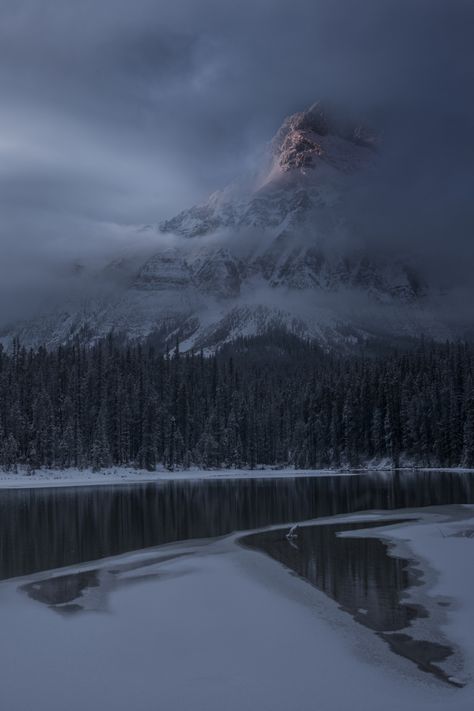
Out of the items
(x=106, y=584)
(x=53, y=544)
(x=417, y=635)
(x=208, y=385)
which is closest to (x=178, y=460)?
(x=208, y=385)

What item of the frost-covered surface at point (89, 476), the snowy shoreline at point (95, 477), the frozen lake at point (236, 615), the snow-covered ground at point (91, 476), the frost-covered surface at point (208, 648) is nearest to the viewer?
the frost-covered surface at point (208, 648)

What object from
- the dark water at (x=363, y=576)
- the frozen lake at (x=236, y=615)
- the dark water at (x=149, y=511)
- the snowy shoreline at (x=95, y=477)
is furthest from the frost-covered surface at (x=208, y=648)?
the snowy shoreline at (x=95, y=477)

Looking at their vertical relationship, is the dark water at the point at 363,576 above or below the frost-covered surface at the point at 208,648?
below

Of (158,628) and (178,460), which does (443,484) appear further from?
(158,628)

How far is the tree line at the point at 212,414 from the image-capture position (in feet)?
398

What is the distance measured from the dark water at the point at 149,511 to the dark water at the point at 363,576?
7.20 m

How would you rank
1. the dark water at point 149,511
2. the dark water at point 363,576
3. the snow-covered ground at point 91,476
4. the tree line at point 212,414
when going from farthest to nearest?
the tree line at point 212,414 < the snow-covered ground at point 91,476 < the dark water at point 149,511 < the dark water at point 363,576

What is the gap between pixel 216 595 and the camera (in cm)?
2578

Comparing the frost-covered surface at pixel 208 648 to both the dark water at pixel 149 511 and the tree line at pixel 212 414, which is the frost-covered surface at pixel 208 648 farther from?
the tree line at pixel 212 414

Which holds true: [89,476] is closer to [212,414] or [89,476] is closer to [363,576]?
[212,414]

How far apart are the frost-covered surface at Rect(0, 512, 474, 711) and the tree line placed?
86971mm

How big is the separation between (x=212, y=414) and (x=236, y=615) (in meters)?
128

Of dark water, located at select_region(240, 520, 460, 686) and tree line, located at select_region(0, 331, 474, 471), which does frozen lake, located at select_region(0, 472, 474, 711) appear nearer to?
dark water, located at select_region(240, 520, 460, 686)

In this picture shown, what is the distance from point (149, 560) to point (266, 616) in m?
12.8
